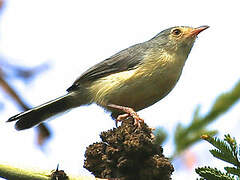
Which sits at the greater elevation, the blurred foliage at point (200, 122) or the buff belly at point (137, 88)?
the buff belly at point (137, 88)

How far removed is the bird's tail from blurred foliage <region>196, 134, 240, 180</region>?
10.3 feet

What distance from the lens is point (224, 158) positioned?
1832 mm

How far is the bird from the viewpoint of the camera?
4.85 meters

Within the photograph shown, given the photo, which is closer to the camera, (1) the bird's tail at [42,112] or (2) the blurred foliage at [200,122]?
(2) the blurred foliage at [200,122]

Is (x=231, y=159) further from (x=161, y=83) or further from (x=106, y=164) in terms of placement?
(x=161, y=83)

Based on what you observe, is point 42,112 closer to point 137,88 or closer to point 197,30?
point 137,88

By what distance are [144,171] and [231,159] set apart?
2.54 ft

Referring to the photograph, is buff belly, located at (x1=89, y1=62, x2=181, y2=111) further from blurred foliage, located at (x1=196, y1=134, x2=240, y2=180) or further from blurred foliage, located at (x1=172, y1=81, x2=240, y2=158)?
Answer: blurred foliage, located at (x1=196, y1=134, x2=240, y2=180)

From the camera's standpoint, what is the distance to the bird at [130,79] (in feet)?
15.9

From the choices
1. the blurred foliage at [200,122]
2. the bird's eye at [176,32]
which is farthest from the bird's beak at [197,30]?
the blurred foliage at [200,122]

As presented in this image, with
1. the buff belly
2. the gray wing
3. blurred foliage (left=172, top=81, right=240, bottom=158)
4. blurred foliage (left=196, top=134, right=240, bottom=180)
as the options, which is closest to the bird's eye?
the gray wing

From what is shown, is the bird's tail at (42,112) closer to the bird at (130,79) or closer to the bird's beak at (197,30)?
the bird at (130,79)

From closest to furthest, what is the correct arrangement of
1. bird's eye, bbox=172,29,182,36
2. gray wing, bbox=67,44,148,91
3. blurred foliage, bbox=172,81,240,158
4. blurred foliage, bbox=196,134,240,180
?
1. blurred foliage, bbox=196,134,240,180
2. blurred foliage, bbox=172,81,240,158
3. gray wing, bbox=67,44,148,91
4. bird's eye, bbox=172,29,182,36

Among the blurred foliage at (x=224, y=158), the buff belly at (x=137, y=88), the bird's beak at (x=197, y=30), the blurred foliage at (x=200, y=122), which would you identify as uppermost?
the bird's beak at (x=197, y=30)
